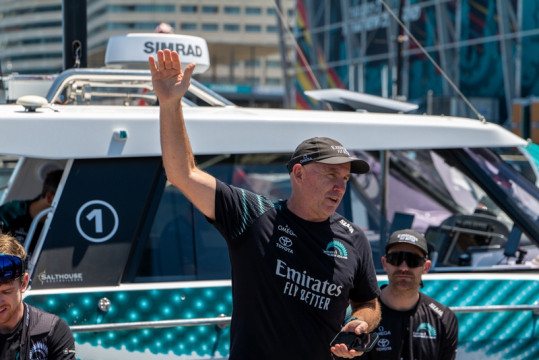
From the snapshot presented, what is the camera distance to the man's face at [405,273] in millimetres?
3604

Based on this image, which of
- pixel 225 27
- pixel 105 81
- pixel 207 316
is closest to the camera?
pixel 207 316

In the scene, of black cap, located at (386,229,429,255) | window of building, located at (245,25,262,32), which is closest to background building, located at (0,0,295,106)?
window of building, located at (245,25,262,32)

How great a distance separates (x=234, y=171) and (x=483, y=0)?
32.1 metres

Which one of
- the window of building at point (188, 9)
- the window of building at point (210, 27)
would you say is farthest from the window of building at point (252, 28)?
the window of building at point (188, 9)

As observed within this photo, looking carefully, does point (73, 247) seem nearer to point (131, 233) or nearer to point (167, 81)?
point (131, 233)

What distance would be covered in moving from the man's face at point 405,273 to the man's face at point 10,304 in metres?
1.57

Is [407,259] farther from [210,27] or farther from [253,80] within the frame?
[253,80]

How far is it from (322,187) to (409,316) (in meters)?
1.00

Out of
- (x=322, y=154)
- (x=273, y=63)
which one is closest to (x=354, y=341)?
(x=322, y=154)

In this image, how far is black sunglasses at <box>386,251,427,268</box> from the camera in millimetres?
3648

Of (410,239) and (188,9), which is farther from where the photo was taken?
(188,9)

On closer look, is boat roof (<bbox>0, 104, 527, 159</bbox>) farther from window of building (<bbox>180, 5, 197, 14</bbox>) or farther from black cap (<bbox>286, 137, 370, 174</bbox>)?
window of building (<bbox>180, 5, 197, 14</bbox>)

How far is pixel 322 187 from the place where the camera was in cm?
290

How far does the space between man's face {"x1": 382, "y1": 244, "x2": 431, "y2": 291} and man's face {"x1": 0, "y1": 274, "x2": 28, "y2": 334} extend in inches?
61.9
